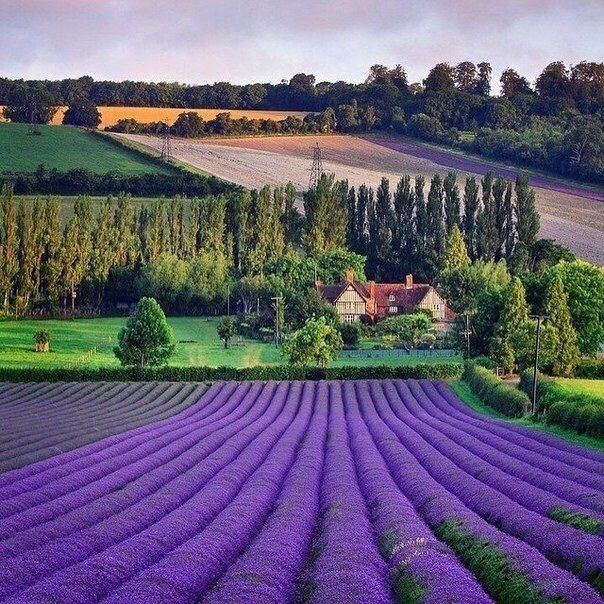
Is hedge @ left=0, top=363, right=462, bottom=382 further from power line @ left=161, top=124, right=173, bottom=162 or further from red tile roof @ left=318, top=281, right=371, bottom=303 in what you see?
power line @ left=161, top=124, right=173, bottom=162

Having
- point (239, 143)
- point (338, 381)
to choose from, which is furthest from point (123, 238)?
point (239, 143)

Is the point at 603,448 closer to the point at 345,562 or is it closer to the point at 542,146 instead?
the point at 345,562

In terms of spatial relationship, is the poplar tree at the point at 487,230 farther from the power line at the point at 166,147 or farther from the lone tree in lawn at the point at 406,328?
the power line at the point at 166,147

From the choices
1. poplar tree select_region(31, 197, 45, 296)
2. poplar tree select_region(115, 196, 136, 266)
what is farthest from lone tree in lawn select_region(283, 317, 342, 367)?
poplar tree select_region(115, 196, 136, 266)

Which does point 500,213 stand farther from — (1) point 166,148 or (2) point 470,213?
(1) point 166,148

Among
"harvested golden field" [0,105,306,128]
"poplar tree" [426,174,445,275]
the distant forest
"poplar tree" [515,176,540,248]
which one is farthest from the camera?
→ "harvested golden field" [0,105,306,128]

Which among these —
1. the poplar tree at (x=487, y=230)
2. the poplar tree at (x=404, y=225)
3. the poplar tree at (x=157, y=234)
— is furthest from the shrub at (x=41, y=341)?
the poplar tree at (x=487, y=230)

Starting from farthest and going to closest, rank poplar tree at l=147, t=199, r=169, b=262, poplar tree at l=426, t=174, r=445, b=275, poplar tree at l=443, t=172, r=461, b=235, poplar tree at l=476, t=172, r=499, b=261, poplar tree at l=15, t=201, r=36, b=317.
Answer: poplar tree at l=443, t=172, r=461, b=235 → poplar tree at l=426, t=174, r=445, b=275 → poplar tree at l=476, t=172, r=499, b=261 → poplar tree at l=147, t=199, r=169, b=262 → poplar tree at l=15, t=201, r=36, b=317
